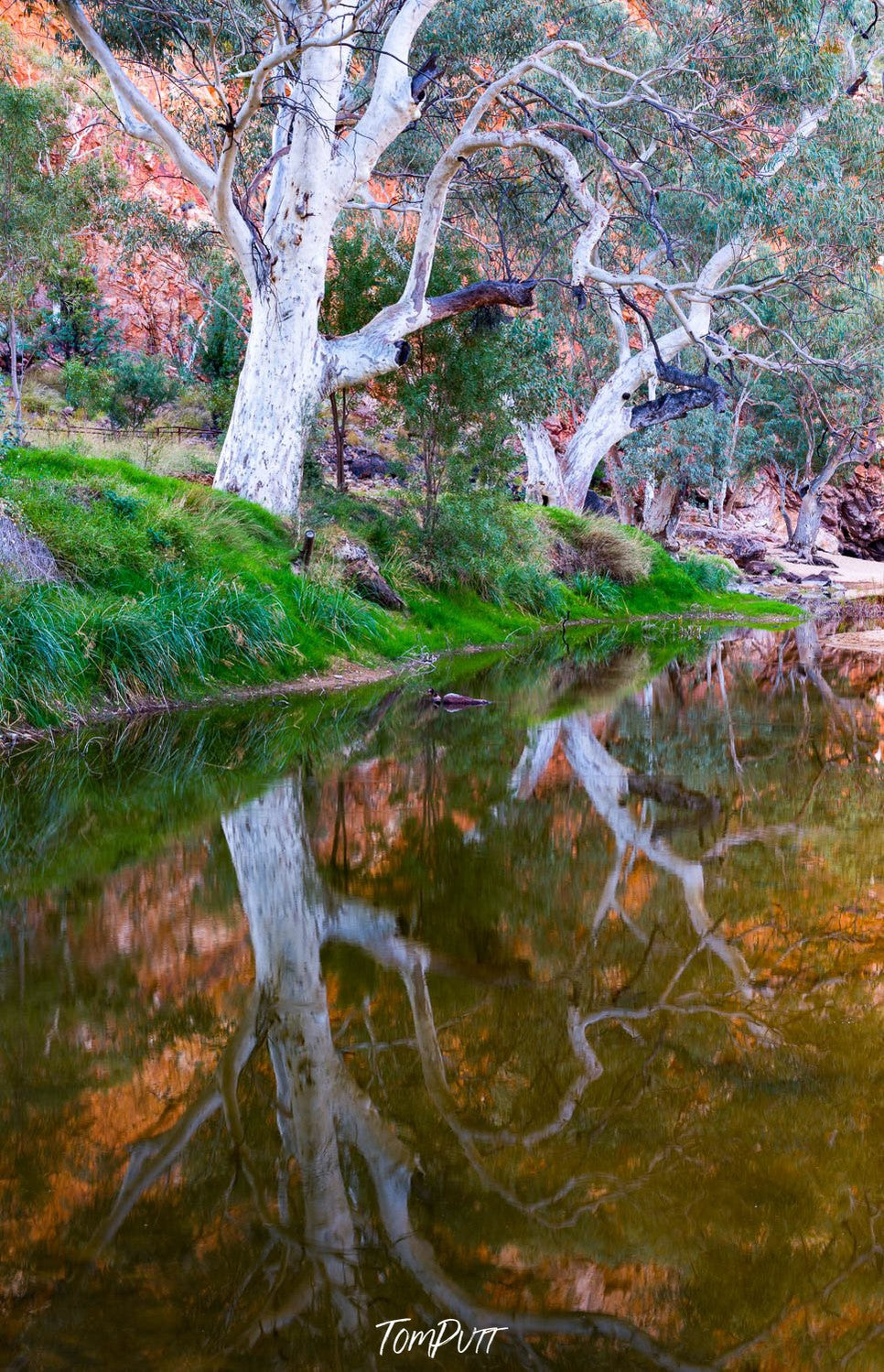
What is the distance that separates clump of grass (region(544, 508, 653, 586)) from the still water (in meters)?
15.3

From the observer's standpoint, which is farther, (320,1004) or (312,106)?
(312,106)

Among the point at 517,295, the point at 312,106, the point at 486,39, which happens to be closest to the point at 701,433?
the point at 486,39

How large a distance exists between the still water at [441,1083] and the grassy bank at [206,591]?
2.65 m

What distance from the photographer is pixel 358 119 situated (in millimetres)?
14672

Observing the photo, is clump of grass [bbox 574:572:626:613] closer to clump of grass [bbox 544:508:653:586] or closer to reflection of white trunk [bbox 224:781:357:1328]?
clump of grass [bbox 544:508:653:586]

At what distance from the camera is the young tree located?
12.6 meters

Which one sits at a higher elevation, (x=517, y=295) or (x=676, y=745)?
(x=517, y=295)

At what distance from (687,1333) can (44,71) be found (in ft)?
132

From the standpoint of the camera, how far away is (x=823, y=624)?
1950 centimetres

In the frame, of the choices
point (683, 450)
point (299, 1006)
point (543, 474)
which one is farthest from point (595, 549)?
point (299, 1006)

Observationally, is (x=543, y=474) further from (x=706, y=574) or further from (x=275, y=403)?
(x=275, y=403)

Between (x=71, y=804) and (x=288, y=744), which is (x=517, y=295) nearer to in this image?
(x=288, y=744)

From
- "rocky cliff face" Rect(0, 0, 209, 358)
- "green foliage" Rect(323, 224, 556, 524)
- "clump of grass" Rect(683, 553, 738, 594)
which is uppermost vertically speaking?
"rocky cliff face" Rect(0, 0, 209, 358)

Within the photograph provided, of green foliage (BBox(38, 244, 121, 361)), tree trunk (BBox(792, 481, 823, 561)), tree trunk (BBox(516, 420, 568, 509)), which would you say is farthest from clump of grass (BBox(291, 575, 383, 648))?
tree trunk (BBox(792, 481, 823, 561))
